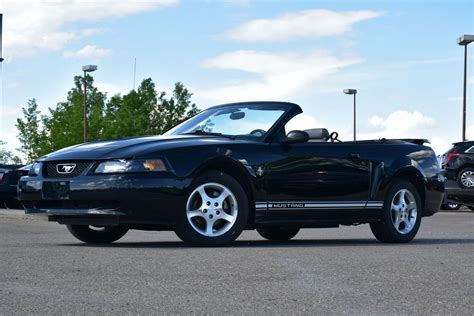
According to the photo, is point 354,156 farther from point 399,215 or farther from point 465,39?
point 465,39

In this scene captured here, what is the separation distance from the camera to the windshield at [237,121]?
35.2 ft

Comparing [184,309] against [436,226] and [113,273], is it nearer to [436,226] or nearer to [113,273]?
Result: [113,273]

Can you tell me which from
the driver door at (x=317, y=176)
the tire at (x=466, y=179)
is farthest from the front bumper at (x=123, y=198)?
the tire at (x=466, y=179)

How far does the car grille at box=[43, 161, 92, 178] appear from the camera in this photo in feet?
32.1

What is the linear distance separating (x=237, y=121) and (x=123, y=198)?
1.79 m

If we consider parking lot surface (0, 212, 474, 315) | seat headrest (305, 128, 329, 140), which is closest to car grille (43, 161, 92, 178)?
parking lot surface (0, 212, 474, 315)

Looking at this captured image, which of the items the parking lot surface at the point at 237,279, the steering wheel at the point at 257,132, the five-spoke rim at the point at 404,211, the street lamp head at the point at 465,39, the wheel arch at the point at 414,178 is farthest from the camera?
the street lamp head at the point at 465,39

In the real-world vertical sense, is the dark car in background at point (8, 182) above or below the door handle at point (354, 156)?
below

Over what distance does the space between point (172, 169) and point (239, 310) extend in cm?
421

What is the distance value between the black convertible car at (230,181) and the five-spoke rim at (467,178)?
12812 millimetres

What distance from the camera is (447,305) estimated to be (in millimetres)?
5910

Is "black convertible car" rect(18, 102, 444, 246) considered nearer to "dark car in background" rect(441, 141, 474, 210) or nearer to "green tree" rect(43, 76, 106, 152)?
"dark car in background" rect(441, 141, 474, 210)

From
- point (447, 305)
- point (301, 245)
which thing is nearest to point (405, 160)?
point (301, 245)

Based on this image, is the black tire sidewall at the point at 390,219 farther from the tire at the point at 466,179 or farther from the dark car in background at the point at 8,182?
the dark car in background at the point at 8,182
